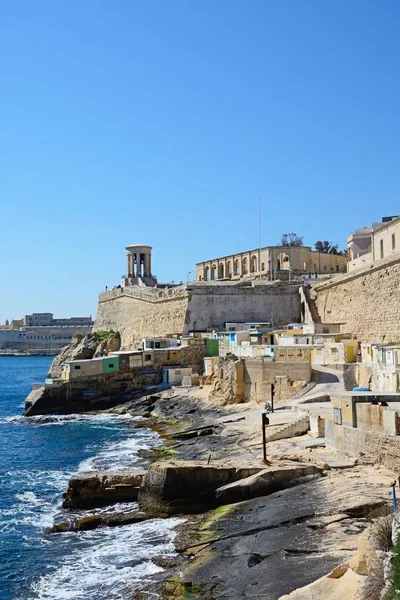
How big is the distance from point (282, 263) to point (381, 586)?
125 ft

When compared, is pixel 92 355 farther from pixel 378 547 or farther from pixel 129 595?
pixel 378 547

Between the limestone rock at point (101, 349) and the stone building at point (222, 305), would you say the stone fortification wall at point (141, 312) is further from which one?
the limestone rock at point (101, 349)

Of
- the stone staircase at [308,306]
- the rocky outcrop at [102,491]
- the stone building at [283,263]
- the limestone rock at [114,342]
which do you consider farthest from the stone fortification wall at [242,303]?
the rocky outcrop at [102,491]

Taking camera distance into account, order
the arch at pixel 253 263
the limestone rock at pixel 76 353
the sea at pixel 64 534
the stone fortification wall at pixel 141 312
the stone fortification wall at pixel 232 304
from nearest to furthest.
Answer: the sea at pixel 64 534
the stone fortification wall at pixel 232 304
the stone fortification wall at pixel 141 312
the limestone rock at pixel 76 353
the arch at pixel 253 263

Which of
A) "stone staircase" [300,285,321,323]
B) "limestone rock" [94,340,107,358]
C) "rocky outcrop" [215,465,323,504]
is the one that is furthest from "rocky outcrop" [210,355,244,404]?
"limestone rock" [94,340,107,358]

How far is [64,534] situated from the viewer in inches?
508

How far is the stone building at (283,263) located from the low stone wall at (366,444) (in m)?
27.5

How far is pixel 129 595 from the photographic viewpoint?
970cm

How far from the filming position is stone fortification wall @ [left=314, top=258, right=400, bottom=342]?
25.4 meters

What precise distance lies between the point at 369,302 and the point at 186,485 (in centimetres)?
1640

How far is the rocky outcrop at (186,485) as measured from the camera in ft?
43.5

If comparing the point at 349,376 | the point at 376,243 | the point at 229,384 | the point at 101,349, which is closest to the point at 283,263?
the point at 101,349

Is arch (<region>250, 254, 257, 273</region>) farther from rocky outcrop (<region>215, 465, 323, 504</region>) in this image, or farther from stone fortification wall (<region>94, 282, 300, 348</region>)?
rocky outcrop (<region>215, 465, 323, 504</region>)

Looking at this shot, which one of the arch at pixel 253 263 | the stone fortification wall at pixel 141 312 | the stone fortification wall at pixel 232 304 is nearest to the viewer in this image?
the stone fortification wall at pixel 232 304
